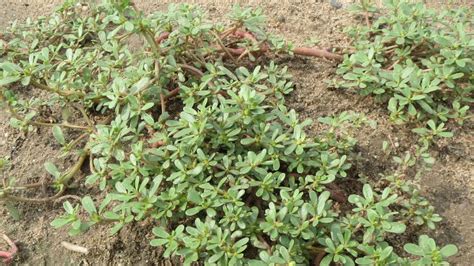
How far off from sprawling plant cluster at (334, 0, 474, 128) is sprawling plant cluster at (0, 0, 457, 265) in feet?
0.80

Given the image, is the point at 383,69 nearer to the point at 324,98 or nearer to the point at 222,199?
the point at 324,98

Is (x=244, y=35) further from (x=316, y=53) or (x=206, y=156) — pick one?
(x=206, y=156)

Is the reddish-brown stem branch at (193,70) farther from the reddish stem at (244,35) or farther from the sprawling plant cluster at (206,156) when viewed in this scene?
the reddish stem at (244,35)

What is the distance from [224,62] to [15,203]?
1.24 meters

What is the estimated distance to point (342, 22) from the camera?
330cm

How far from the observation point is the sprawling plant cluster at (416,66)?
2564 millimetres

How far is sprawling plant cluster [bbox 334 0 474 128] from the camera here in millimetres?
2564

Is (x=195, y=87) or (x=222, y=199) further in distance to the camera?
(x=195, y=87)

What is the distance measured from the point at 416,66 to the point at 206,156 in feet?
3.88

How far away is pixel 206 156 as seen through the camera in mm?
2195

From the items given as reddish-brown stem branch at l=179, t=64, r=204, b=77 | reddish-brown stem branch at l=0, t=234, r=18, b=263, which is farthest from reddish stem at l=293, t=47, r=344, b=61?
reddish-brown stem branch at l=0, t=234, r=18, b=263

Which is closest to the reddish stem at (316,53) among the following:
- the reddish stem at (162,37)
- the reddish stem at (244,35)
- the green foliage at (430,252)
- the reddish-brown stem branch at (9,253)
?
the reddish stem at (244,35)

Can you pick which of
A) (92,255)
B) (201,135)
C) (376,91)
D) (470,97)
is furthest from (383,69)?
(92,255)

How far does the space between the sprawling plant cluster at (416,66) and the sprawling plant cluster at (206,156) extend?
24cm
